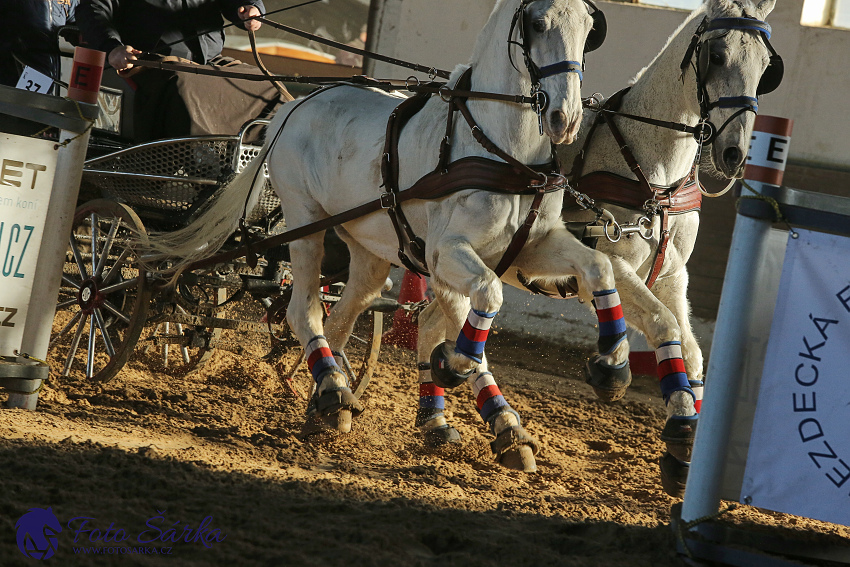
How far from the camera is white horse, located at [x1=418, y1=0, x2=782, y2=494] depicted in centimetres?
314

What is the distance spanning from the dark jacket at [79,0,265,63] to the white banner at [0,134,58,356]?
57.2 inches

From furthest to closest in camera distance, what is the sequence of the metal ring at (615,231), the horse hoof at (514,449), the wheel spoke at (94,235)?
the wheel spoke at (94,235) < the horse hoof at (514,449) < the metal ring at (615,231)

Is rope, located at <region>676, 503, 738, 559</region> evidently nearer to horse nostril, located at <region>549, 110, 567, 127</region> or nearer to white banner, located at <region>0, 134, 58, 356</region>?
horse nostril, located at <region>549, 110, 567, 127</region>

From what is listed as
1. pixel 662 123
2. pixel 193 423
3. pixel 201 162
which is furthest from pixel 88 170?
pixel 662 123

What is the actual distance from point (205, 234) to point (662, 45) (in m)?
5.25

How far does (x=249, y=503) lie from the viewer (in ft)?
8.65

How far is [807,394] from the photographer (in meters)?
2.25

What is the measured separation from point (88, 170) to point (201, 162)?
60cm

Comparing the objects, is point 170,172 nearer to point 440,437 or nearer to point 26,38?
point 26,38

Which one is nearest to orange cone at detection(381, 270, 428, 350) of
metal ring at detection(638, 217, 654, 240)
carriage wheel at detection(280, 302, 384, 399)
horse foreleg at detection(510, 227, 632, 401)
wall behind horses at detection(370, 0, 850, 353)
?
carriage wheel at detection(280, 302, 384, 399)

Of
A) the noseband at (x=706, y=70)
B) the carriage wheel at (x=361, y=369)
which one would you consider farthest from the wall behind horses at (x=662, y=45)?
the noseband at (x=706, y=70)

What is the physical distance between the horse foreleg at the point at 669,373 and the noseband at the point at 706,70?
64cm

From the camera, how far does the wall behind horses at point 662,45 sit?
295 inches

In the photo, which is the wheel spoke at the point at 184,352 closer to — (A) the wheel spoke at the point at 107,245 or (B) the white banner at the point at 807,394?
(A) the wheel spoke at the point at 107,245
